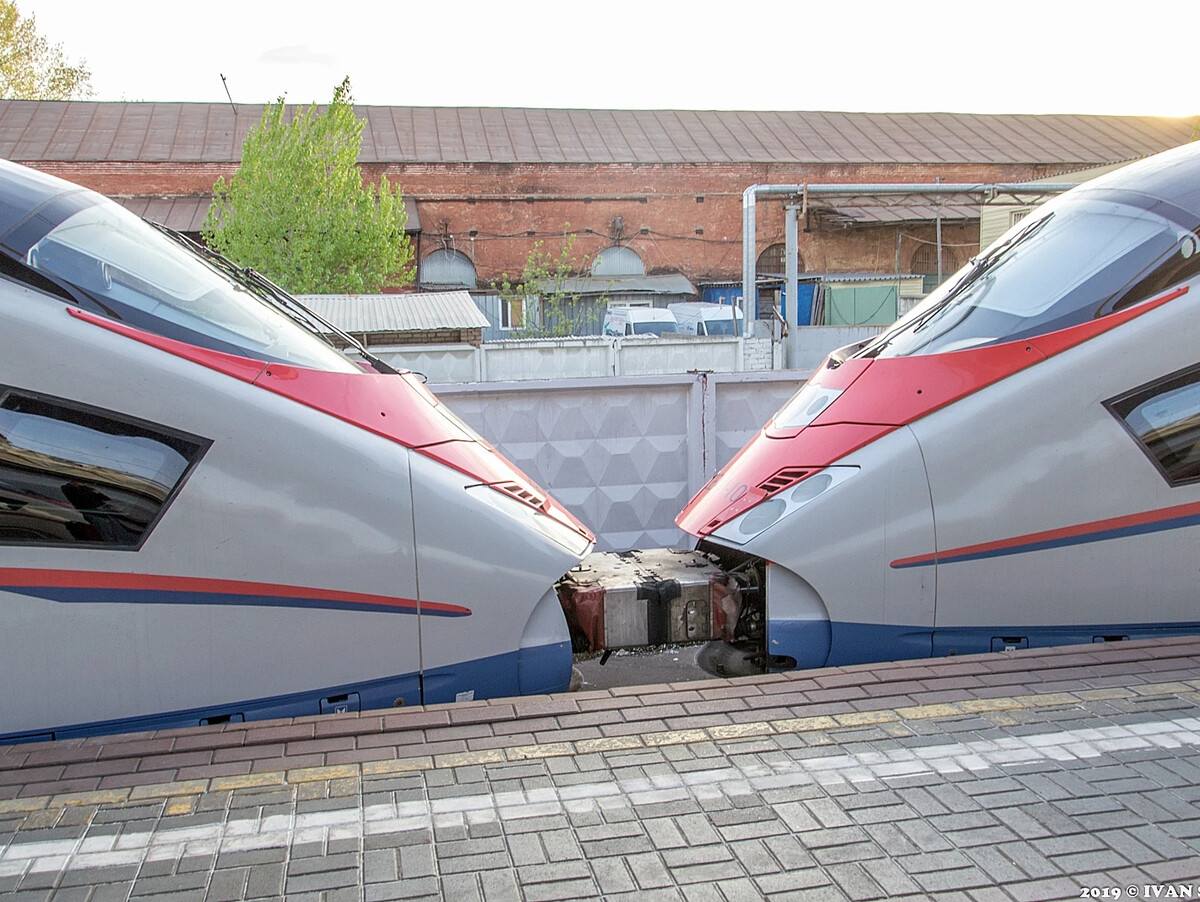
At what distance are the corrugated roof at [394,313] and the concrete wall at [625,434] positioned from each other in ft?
24.9

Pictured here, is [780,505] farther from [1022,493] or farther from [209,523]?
[209,523]

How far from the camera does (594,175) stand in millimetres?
36406

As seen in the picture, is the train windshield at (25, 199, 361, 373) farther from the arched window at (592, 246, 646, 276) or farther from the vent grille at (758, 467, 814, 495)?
the arched window at (592, 246, 646, 276)

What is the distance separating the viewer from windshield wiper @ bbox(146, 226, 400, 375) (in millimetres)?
5305

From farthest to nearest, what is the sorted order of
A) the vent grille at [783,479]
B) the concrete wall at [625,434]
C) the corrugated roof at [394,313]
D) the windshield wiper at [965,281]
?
the corrugated roof at [394,313] < the concrete wall at [625,434] < the windshield wiper at [965,281] < the vent grille at [783,479]

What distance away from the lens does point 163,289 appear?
4512 millimetres

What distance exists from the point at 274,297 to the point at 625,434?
358 cm

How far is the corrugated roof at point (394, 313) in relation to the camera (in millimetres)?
15898

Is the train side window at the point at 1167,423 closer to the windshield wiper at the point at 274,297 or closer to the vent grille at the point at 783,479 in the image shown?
the vent grille at the point at 783,479

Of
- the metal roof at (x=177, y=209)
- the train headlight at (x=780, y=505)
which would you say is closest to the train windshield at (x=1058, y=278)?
the train headlight at (x=780, y=505)

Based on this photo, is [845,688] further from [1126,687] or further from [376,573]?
[376,573]

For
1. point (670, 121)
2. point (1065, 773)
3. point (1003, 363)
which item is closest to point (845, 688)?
point (1065, 773)

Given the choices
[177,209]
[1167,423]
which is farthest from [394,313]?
[177,209]

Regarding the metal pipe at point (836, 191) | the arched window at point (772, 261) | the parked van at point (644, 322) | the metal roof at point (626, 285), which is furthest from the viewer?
the arched window at point (772, 261)
